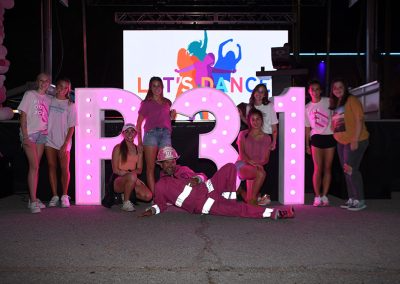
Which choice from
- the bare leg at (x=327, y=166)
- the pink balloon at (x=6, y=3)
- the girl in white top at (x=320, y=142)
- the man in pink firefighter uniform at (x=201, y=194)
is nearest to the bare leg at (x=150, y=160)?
the man in pink firefighter uniform at (x=201, y=194)

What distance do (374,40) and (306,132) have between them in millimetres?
5470

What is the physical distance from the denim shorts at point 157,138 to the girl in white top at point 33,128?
1.15m

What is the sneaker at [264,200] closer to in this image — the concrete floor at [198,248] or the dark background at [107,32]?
the concrete floor at [198,248]

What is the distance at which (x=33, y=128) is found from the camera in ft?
16.8

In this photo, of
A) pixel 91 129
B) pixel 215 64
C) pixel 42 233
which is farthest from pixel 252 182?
pixel 215 64

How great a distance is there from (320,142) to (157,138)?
6.25ft

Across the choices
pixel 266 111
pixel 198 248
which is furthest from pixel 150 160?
pixel 198 248

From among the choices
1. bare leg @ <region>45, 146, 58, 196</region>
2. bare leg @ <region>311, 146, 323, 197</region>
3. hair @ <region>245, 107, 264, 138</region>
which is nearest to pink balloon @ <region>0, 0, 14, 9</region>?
bare leg @ <region>45, 146, 58, 196</region>

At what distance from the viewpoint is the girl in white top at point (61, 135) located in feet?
17.8

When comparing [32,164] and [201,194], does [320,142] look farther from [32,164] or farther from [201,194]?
[32,164]

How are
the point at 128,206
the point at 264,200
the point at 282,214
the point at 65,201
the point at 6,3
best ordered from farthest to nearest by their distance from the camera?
the point at 6,3 → the point at 264,200 → the point at 65,201 → the point at 128,206 → the point at 282,214

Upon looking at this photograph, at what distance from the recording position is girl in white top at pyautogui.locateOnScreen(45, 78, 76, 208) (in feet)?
17.8

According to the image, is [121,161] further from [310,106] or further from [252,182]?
[310,106]

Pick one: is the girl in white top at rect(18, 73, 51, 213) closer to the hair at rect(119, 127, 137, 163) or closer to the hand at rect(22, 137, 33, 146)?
the hand at rect(22, 137, 33, 146)
